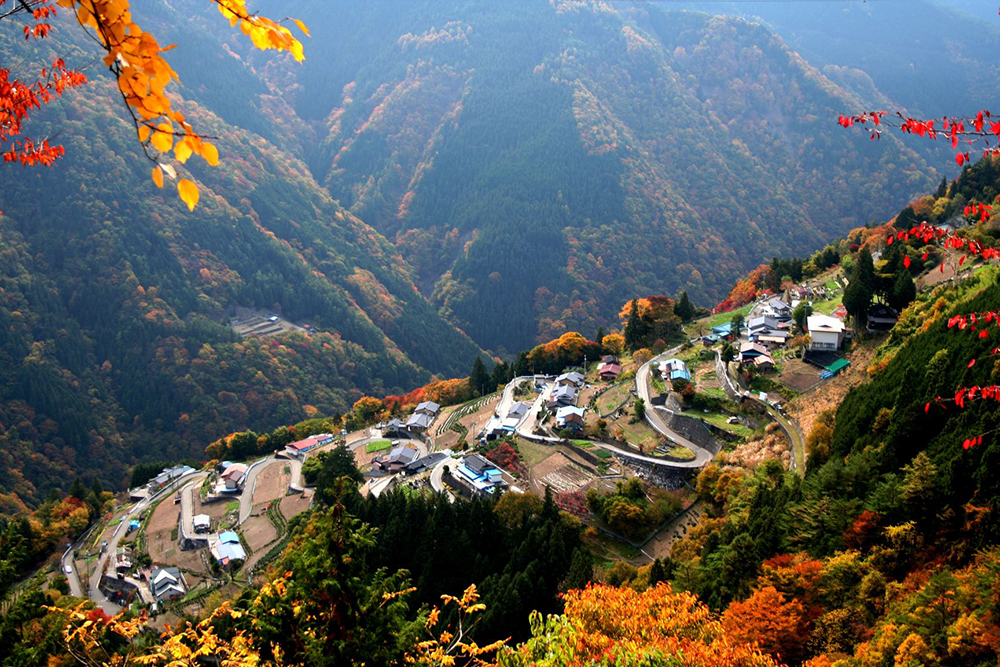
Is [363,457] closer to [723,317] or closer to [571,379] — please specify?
[571,379]

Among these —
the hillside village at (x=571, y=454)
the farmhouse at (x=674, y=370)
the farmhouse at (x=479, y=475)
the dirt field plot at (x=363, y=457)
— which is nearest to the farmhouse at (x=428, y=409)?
the hillside village at (x=571, y=454)

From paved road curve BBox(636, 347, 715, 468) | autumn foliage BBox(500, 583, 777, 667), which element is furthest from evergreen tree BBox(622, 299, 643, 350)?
autumn foliage BBox(500, 583, 777, 667)

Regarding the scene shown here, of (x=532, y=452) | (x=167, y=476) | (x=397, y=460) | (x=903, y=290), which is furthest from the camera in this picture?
(x=167, y=476)

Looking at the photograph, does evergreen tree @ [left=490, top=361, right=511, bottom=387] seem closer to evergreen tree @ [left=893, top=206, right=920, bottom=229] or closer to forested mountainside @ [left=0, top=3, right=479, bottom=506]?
evergreen tree @ [left=893, top=206, right=920, bottom=229]

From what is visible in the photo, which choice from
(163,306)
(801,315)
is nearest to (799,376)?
(801,315)

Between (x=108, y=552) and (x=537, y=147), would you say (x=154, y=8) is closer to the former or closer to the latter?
(x=537, y=147)

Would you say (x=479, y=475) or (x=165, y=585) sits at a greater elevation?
(x=479, y=475)

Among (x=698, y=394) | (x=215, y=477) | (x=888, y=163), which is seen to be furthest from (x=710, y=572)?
(x=888, y=163)
